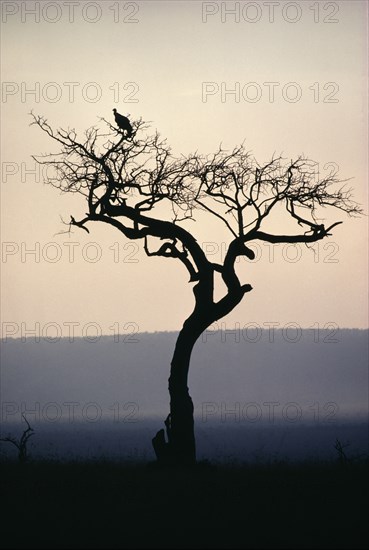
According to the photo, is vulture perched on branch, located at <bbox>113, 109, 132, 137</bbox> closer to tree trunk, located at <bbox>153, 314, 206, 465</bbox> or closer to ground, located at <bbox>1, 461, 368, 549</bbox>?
tree trunk, located at <bbox>153, 314, 206, 465</bbox>

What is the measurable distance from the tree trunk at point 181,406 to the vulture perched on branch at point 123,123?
4.86 metres

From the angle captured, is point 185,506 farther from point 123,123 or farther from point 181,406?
point 123,123

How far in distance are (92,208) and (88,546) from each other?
10.2m

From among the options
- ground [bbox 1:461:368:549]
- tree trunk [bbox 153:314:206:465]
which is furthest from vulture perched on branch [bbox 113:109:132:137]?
ground [bbox 1:461:368:549]

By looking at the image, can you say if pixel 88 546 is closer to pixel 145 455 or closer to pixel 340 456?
pixel 340 456

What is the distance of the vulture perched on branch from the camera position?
24.0 meters

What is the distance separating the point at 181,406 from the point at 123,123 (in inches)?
279

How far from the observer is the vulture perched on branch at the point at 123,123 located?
2405 cm

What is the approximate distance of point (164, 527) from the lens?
16625 mm

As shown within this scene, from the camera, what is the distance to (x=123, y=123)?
24.1 metres

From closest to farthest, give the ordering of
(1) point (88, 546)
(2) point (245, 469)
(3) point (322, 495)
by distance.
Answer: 1. (1) point (88, 546)
2. (3) point (322, 495)
3. (2) point (245, 469)

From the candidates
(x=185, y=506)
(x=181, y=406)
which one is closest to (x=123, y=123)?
(x=181, y=406)

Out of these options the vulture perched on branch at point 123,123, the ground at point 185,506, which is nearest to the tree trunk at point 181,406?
the ground at point 185,506

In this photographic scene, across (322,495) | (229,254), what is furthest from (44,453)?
(322,495)
